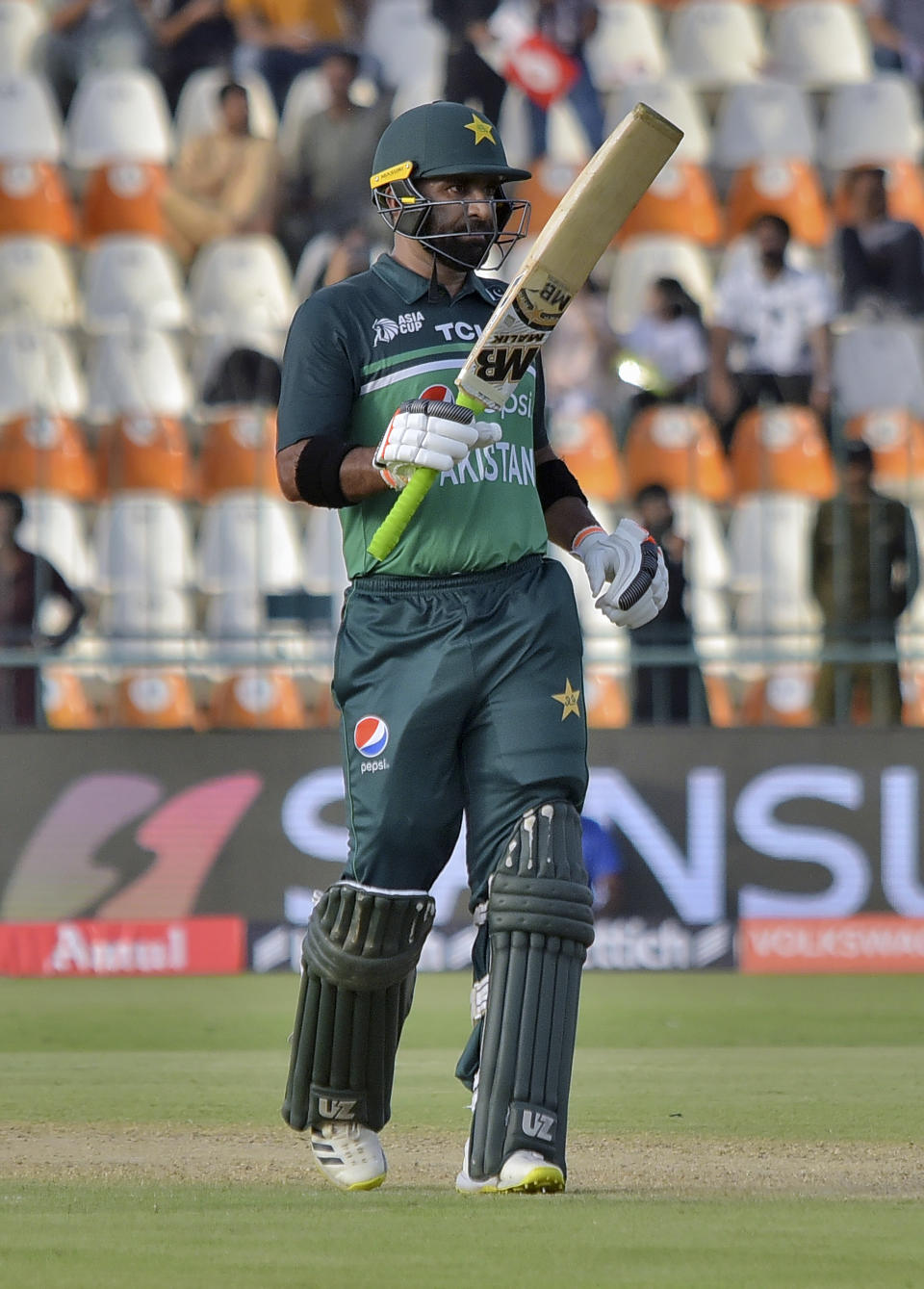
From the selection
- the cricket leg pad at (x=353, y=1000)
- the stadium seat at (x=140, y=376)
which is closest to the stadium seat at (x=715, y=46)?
the stadium seat at (x=140, y=376)

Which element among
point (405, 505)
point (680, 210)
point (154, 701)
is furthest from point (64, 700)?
point (405, 505)

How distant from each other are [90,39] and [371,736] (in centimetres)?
1127

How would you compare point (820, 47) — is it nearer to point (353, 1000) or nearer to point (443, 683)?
point (443, 683)

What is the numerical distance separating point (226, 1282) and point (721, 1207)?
3.61 feet

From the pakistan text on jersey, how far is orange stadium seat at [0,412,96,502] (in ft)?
23.6

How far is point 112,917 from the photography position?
9.77 m

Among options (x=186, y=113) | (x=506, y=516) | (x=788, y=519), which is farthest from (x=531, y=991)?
(x=186, y=113)

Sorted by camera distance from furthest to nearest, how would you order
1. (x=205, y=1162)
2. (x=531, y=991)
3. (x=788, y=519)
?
(x=788, y=519)
(x=205, y=1162)
(x=531, y=991)

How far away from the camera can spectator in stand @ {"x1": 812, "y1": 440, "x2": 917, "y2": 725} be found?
→ 33.1 feet

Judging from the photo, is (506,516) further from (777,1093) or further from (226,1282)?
(777,1093)

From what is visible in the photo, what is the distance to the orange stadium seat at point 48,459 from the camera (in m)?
11.4

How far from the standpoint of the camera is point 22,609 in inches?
398

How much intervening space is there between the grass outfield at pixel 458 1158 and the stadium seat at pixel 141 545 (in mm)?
2716

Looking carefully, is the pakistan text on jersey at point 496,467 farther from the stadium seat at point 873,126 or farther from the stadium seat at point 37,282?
the stadium seat at point 873,126
